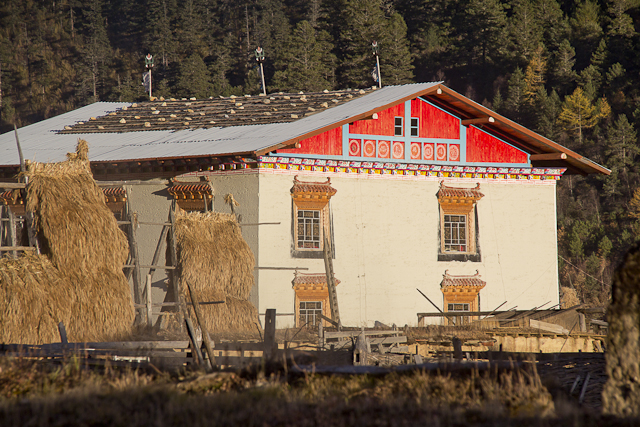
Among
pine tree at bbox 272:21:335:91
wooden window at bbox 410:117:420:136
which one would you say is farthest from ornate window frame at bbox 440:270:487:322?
pine tree at bbox 272:21:335:91

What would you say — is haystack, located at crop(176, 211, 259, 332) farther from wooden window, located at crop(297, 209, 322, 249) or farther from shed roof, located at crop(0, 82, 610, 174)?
wooden window, located at crop(297, 209, 322, 249)

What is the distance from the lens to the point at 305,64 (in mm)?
59250

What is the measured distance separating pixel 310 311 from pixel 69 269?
989cm

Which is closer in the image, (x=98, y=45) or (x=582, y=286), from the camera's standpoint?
(x=582, y=286)

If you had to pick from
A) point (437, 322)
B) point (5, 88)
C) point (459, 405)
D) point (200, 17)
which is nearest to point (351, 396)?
point (459, 405)

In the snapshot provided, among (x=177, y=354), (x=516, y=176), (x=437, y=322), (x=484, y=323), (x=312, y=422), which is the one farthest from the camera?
(x=516, y=176)

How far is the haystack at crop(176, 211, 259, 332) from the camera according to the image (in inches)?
767

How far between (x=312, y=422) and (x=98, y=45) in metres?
→ 94.6

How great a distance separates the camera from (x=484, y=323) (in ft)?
71.3

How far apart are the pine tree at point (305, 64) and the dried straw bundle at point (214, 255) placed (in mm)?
36927

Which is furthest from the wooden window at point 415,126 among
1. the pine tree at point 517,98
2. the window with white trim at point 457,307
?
the pine tree at point 517,98

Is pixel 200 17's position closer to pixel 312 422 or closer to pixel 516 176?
pixel 516 176

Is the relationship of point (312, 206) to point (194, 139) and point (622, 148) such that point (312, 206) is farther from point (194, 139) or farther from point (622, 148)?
point (622, 148)

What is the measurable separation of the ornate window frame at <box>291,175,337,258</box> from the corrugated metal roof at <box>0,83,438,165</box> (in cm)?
160
